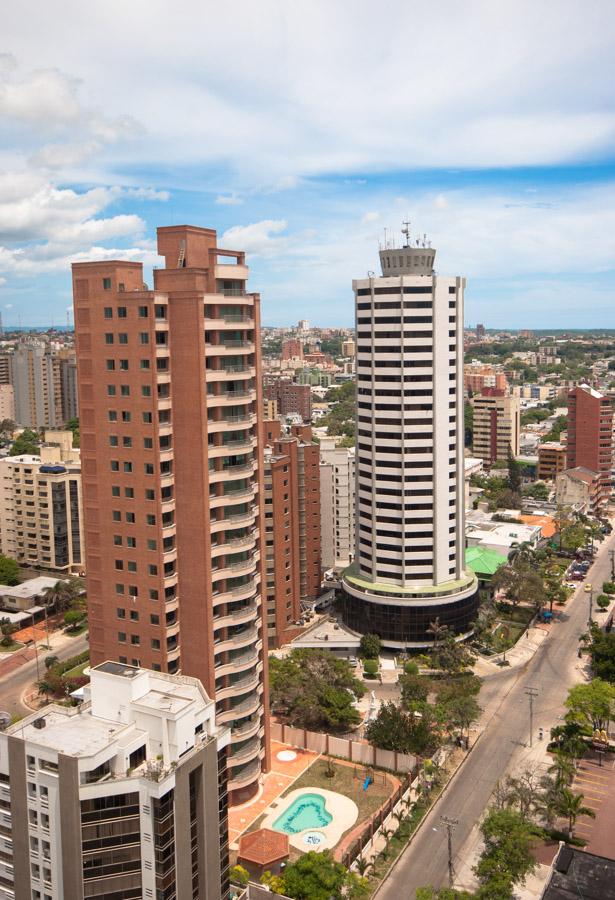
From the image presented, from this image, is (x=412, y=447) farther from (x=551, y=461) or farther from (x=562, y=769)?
(x=551, y=461)

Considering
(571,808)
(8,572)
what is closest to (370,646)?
(571,808)

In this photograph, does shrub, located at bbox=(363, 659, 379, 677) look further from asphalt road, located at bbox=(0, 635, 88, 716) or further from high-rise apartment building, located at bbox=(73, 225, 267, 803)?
asphalt road, located at bbox=(0, 635, 88, 716)

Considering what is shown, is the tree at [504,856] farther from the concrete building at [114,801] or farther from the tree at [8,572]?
the tree at [8,572]

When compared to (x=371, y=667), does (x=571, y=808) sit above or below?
above

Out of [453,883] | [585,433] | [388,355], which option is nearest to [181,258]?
[388,355]

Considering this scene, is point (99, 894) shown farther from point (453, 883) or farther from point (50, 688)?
point (50, 688)

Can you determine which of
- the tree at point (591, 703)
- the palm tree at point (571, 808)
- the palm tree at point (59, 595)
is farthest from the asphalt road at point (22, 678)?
the tree at point (591, 703)
